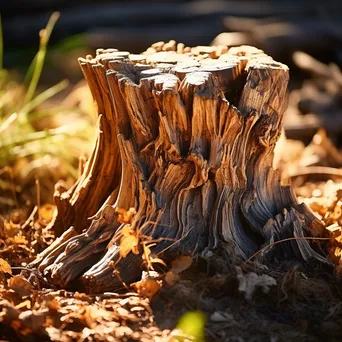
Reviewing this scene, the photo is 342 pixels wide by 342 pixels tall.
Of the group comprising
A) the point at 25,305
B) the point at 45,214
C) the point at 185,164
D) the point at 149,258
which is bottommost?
the point at 45,214

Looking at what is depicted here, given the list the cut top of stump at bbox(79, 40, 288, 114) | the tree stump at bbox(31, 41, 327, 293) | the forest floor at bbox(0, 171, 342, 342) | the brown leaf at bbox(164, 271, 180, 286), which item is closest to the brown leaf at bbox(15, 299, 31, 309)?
the forest floor at bbox(0, 171, 342, 342)

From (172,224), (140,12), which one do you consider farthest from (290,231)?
(140,12)

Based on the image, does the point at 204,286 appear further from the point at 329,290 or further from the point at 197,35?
the point at 197,35

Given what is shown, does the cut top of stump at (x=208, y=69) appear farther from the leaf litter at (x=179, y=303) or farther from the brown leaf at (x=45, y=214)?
the brown leaf at (x=45, y=214)

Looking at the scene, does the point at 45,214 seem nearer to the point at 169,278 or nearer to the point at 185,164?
the point at 185,164

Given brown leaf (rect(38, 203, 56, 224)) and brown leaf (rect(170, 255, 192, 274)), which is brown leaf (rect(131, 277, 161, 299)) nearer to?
brown leaf (rect(170, 255, 192, 274))

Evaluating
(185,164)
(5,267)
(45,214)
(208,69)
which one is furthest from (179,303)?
(45,214)

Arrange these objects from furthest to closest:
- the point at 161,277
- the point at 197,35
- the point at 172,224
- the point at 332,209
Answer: the point at 197,35
the point at 332,209
the point at 172,224
the point at 161,277
